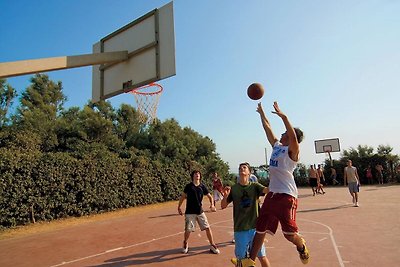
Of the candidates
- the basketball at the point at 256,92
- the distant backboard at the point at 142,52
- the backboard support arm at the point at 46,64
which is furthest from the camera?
the distant backboard at the point at 142,52

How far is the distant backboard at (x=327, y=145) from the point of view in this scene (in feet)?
111

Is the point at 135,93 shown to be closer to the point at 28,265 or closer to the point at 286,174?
the point at 28,265

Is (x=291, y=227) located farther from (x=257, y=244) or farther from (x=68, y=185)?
(x=68, y=185)

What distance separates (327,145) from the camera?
3453 cm

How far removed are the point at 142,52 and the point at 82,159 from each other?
40.2 feet

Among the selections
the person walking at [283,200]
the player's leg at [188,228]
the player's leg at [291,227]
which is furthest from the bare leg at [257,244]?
the player's leg at [188,228]

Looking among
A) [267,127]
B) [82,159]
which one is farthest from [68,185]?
[267,127]

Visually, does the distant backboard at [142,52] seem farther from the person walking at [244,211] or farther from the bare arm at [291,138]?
the bare arm at [291,138]

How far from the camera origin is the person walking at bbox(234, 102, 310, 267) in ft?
13.6

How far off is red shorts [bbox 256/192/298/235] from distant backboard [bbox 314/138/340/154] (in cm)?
3204

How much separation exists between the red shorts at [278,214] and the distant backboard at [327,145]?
32039mm

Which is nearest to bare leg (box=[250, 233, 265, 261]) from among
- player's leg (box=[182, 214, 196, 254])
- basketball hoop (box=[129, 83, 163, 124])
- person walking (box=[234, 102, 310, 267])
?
person walking (box=[234, 102, 310, 267])

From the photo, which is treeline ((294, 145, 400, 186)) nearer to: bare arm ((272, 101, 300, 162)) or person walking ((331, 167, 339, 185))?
person walking ((331, 167, 339, 185))

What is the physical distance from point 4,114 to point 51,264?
86.8 feet
